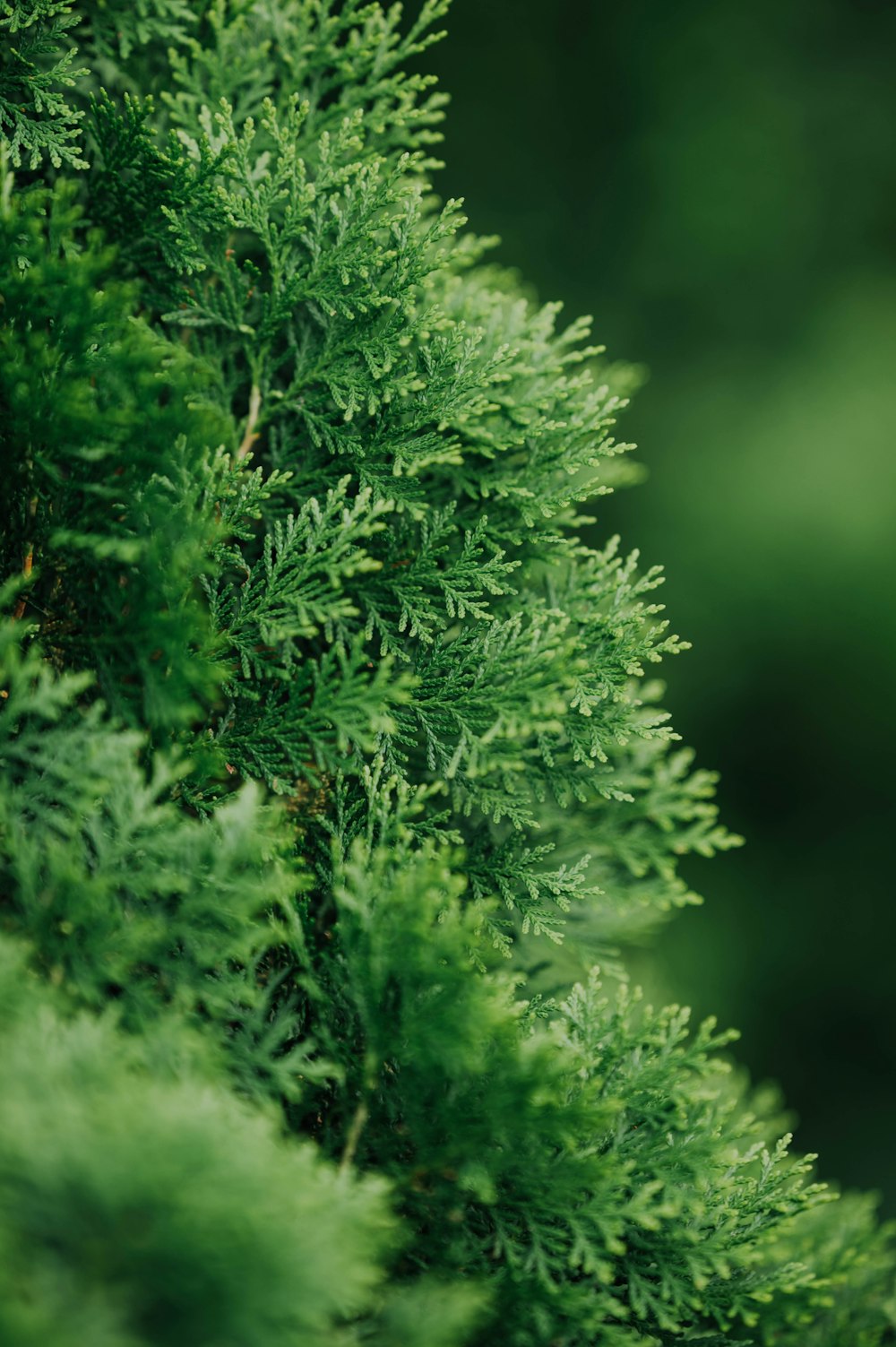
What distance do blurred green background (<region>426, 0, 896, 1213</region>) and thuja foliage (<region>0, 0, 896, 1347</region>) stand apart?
3.47 meters

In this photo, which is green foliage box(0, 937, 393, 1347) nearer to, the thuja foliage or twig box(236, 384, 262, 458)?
the thuja foliage

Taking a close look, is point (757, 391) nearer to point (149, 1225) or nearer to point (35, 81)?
point (35, 81)

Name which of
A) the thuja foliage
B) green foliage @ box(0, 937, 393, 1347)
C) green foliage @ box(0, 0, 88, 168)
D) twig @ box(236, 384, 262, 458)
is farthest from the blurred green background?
green foliage @ box(0, 937, 393, 1347)

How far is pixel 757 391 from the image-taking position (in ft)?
17.2

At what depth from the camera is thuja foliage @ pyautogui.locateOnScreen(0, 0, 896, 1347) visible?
99 centimetres

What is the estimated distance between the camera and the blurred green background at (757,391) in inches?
196

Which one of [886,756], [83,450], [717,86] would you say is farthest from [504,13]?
[83,450]

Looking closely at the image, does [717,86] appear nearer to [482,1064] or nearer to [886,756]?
[886,756]

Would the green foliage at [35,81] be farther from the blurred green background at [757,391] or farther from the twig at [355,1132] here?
the blurred green background at [757,391]

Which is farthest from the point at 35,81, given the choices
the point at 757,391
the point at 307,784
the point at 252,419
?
the point at 757,391

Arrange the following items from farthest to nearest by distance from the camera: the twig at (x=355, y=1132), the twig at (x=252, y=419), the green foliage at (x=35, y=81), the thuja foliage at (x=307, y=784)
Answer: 1. the twig at (x=252, y=419)
2. the green foliage at (x=35, y=81)
3. the twig at (x=355, y=1132)
4. the thuja foliage at (x=307, y=784)

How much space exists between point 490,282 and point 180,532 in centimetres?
124

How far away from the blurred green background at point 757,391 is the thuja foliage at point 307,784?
11.4 feet

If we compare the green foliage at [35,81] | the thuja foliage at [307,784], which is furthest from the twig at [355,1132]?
the green foliage at [35,81]
